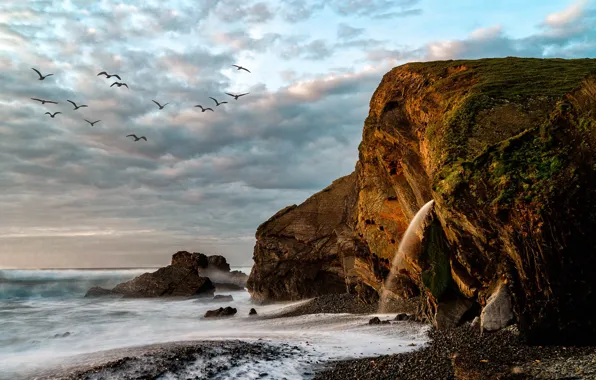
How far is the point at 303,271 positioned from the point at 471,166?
108ft

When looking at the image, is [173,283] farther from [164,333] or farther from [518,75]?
[518,75]

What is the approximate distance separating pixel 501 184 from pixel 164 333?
24.0m

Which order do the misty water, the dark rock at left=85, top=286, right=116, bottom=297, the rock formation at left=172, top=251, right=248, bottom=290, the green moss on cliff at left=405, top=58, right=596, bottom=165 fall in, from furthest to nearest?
the rock formation at left=172, top=251, right=248, bottom=290 → the dark rock at left=85, top=286, right=116, bottom=297 → the misty water → the green moss on cliff at left=405, top=58, right=596, bottom=165

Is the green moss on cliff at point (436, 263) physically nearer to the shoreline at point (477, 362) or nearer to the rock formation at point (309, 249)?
the shoreline at point (477, 362)

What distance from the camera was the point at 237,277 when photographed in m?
77.6

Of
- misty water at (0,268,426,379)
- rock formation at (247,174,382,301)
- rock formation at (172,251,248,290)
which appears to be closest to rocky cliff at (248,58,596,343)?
misty water at (0,268,426,379)

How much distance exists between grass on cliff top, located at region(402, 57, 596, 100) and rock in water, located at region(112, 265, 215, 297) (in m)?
43.2

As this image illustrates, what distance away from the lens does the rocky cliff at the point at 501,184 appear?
1259 centimetres

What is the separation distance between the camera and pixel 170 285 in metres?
57.1

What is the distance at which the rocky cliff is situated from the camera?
41.3ft

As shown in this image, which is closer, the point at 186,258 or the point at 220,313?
the point at 220,313

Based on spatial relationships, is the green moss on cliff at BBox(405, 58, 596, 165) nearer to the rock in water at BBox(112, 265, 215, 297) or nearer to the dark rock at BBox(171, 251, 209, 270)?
the rock in water at BBox(112, 265, 215, 297)

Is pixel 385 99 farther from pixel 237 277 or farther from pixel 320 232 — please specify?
pixel 237 277

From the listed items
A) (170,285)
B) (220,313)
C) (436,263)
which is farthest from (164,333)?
(170,285)
